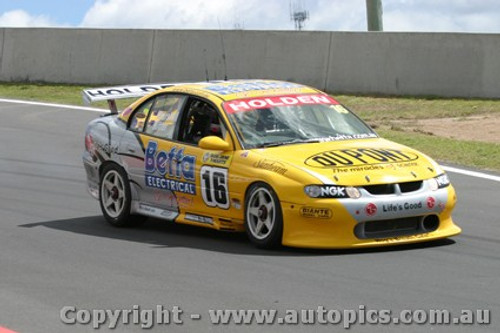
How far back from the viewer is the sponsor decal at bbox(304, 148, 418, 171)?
9.63 meters

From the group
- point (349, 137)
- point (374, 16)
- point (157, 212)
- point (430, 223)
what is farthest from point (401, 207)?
point (374, 16)

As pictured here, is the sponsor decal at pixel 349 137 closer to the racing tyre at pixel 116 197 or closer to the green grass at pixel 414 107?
the racing tyre at pixel 116 197

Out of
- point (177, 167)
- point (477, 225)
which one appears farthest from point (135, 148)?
point (477, 225)

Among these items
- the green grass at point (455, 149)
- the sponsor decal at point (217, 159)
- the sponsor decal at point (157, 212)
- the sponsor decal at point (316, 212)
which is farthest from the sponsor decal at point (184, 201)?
the green grass at point (455, 149)

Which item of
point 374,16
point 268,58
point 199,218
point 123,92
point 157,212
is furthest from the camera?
point 374,16

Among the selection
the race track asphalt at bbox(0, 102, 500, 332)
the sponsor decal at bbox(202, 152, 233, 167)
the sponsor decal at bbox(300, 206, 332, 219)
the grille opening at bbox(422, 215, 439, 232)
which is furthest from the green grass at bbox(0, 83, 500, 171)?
the sponsor decal at bbox(300, 206, 332, 219)

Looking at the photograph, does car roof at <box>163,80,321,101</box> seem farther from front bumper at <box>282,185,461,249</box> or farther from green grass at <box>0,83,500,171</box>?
green grass at <box>0,83,500,171</box>

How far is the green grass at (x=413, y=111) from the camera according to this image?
53.1 ft

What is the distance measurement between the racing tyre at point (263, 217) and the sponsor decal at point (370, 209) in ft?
2.19

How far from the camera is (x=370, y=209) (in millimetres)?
9391

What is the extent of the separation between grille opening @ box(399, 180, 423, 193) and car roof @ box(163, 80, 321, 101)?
1824 millimetres

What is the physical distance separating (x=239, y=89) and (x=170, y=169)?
3.14 ft

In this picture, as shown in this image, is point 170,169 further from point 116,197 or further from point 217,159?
point 116,197

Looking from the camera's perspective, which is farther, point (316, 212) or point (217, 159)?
point (217, 159)
